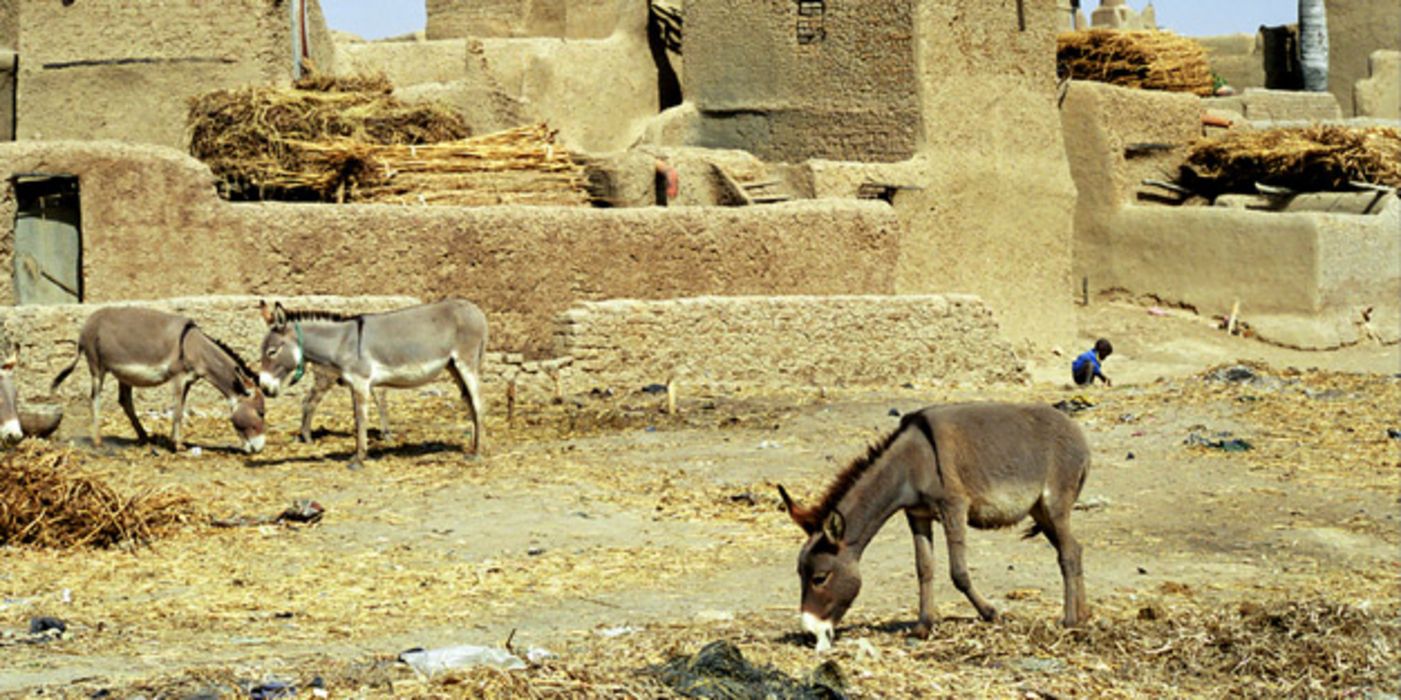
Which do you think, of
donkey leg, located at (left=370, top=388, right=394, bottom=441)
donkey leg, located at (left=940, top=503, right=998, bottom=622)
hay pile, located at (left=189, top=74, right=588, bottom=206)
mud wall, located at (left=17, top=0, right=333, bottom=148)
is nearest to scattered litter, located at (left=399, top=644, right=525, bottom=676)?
donkey leg, located at (left=940, top=503, right=998, bottom=622)

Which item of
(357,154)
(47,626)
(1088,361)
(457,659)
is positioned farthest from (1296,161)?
(47,626)

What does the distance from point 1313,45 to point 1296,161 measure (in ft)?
30.3

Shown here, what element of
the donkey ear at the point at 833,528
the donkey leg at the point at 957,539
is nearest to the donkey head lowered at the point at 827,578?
the donkey ear at the point at 833,528

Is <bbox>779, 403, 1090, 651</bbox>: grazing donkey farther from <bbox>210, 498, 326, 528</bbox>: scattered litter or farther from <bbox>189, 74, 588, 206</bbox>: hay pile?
<bbox>189, 74, 588, 206</bbox>: hay pile

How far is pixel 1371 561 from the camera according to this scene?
11.2 meters

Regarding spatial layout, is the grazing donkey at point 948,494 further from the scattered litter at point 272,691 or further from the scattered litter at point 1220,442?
the scattered litter at point 1220,442

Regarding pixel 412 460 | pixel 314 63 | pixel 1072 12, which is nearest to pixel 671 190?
pixel 314 63

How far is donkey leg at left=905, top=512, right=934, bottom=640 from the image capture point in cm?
833

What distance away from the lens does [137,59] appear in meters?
20.2

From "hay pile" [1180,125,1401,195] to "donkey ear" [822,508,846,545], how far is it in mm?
20158

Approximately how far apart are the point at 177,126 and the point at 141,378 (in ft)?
24.1

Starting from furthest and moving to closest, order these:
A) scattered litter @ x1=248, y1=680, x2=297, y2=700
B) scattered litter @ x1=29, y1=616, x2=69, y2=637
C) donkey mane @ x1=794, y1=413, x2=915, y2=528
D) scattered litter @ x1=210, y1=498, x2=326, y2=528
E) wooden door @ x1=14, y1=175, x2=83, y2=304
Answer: wooden door @ x1=14, y1=175, x2=83, y2=304, scattered litter @ x1=210, y1=498, x2=326, y2=528, scattered litter @ x1=29, y1=616, x2=69, y2=637, donkey mane @ x1=794, y1=413, x2=915, y2=528, scattered litter @ x1=248, y1=680, x2=297, y2=700

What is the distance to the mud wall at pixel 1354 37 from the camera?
36.3 metres

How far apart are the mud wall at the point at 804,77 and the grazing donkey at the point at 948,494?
45.4 ft
